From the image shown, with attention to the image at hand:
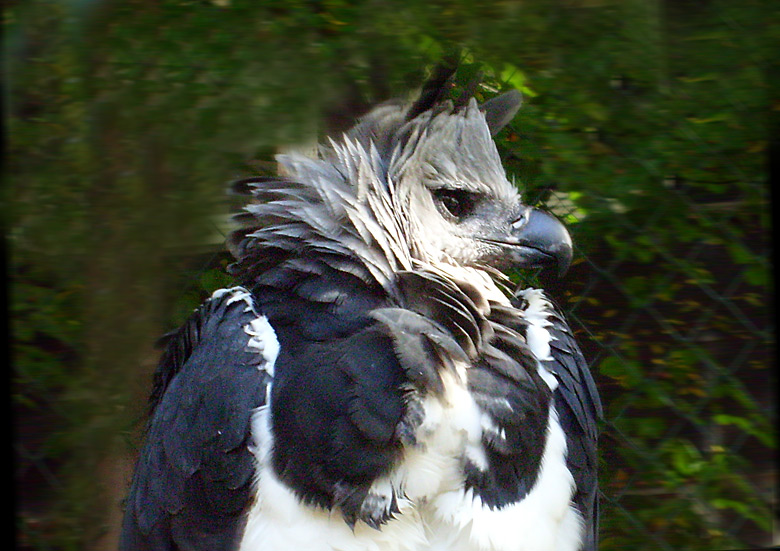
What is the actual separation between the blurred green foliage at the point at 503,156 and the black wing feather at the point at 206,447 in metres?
0.17

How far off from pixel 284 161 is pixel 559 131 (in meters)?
0.65

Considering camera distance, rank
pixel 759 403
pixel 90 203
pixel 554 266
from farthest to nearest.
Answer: pixel 759 403 → pixel 554 266 → pixel 90 203

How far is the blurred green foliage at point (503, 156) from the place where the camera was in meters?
1.74

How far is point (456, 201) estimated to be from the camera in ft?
6.56

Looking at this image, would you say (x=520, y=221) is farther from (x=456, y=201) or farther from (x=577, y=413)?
(x=577, y=413)

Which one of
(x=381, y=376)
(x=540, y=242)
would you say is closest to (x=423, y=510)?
(x=381, y=376)

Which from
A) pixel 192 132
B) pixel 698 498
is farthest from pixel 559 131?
pixel 698 498

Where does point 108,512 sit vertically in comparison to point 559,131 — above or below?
below

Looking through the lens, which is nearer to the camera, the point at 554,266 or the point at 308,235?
the point at 308,235

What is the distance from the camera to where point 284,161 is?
1.87 meters

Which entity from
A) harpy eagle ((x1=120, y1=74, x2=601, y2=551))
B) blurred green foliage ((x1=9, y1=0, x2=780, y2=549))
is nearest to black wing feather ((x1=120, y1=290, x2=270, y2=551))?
harpy eagle ((x1=120, y1=74, x2=601, y2=551))

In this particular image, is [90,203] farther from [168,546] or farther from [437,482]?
[437,482]

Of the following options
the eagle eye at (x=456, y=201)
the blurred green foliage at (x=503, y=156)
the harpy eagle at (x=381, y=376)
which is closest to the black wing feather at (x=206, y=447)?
the harpy eagle at (x=381, y=376)

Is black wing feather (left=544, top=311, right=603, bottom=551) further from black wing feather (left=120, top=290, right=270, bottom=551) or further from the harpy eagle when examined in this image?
black wing feather (left=120, top=290, right=270, bottom=551)
